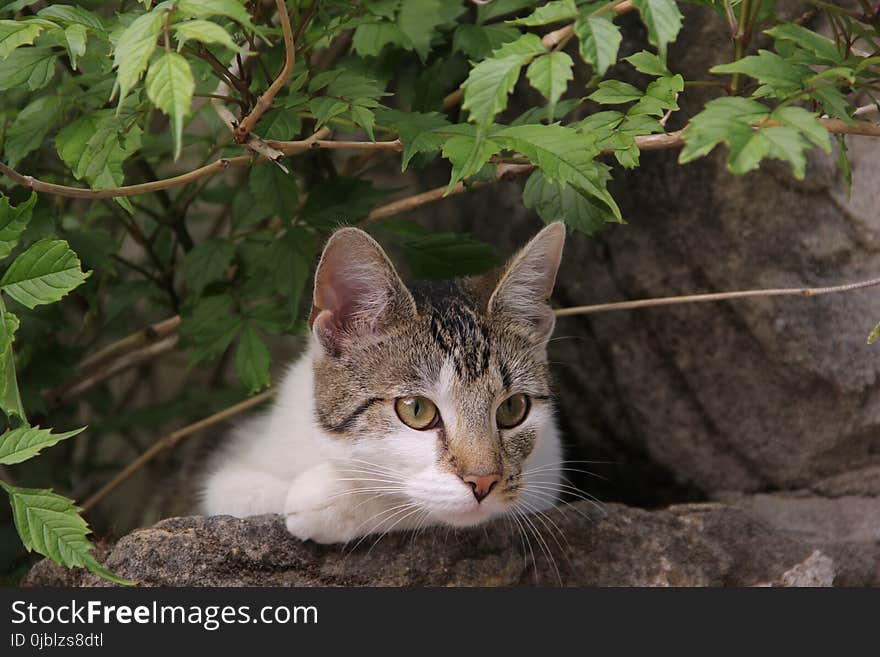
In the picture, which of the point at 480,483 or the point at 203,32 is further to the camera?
the point at 480,483

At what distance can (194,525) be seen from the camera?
2123 mm

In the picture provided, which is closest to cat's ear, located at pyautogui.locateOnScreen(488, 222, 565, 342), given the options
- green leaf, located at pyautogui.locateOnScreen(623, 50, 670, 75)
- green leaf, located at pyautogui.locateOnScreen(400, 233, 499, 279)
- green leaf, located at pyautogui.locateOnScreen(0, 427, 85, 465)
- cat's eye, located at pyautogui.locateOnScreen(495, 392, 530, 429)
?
cat's eye, located at pyautogui.locateOnScreen(495, 392, 530, 429)

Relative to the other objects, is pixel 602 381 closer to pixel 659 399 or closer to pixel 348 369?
pixel 659 399

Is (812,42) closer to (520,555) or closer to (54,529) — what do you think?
(520,555)

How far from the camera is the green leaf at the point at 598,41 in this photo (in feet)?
4.74

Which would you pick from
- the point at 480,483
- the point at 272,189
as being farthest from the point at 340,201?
the point at 480,483

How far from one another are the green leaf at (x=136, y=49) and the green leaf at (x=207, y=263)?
120cm

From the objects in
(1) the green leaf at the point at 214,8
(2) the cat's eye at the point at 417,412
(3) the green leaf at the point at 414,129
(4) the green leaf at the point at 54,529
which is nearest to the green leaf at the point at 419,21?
(3) the green leaf at the point at 414,129

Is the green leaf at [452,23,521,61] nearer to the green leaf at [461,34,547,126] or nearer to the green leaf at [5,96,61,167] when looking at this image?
the green leaf at [461,34,547,126]

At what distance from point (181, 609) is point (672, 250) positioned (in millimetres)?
1857

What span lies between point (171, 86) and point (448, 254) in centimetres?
135

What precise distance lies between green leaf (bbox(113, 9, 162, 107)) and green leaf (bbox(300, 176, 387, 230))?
108 cm

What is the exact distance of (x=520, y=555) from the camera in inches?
88.4

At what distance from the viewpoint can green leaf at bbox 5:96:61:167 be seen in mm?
2207
